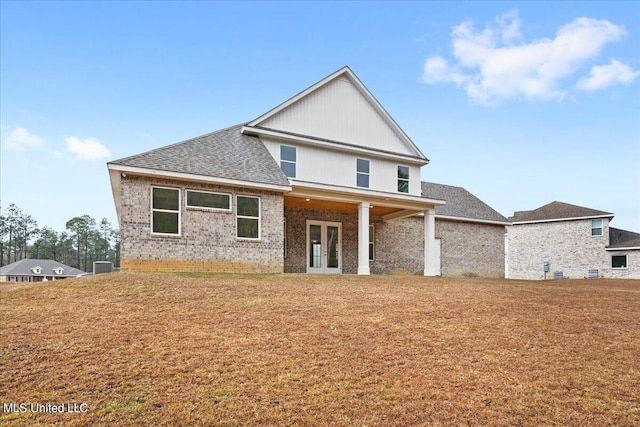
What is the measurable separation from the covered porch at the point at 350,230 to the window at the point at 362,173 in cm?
115

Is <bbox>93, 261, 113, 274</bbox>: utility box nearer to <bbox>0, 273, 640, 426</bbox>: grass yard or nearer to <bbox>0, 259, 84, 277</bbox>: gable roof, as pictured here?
<bbox>0, 273, 640, 426</bbox>: grass yard

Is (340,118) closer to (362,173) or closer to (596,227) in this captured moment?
(362,173)

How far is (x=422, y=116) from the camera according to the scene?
19.9 m

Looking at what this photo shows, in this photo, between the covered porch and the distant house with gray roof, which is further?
the covered porch

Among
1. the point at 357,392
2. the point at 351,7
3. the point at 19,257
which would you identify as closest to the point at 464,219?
the point at 351,7

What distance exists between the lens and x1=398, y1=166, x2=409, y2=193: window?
19.6 metres

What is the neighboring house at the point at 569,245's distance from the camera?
2871 centimetres

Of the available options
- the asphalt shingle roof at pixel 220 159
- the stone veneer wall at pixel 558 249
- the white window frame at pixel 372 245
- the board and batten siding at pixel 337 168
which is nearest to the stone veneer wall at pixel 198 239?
the asphalt shingle roof at pixel 220 159

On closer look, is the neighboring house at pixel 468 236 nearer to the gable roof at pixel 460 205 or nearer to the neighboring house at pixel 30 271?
the gable roof at pixel 460 205

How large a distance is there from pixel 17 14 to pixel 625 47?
76.6 ft

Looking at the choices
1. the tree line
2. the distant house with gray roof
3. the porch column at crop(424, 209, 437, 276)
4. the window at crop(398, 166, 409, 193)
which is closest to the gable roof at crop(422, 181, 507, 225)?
the distant house with gray roof

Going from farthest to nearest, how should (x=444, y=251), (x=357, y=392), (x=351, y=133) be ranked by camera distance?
(x=444, y=251)
(x=351, y=133)
(x=357, y=392)

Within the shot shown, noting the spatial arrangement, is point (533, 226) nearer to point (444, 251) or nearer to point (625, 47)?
point (444, 251)

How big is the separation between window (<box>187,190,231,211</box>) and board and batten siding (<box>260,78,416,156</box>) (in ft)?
14.4
